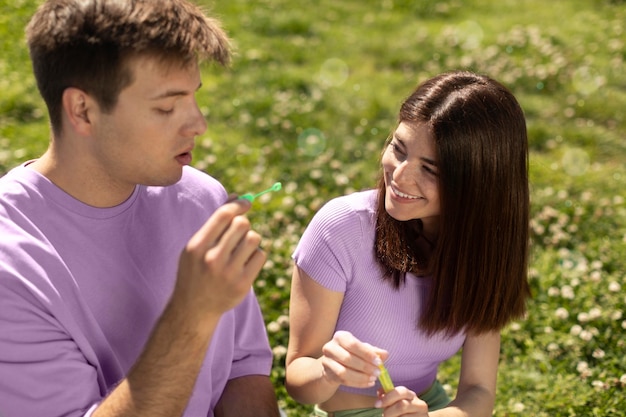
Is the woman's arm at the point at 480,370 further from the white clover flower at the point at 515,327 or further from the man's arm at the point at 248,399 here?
the white clover flower at the point at 515,327

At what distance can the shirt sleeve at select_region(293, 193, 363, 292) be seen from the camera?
270 cm

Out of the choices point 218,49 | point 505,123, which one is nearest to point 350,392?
point 505,123

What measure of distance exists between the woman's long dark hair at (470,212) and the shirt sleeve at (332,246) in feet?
0.32

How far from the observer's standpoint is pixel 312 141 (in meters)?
5.95

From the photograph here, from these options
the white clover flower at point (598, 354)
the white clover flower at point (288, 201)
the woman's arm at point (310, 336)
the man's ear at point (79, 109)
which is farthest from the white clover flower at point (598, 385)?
the man's ear at point (79, 109)

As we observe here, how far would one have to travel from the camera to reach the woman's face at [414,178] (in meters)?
2.65

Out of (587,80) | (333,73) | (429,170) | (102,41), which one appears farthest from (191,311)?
(587,80)

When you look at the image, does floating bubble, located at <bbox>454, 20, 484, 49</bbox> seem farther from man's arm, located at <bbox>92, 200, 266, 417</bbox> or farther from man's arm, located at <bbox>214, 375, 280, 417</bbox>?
man's arm, located at <bbox>92, 200, 266, 417</bbox>

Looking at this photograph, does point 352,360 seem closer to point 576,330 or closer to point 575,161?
point 576,330

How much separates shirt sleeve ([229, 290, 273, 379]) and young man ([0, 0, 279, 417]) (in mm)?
223

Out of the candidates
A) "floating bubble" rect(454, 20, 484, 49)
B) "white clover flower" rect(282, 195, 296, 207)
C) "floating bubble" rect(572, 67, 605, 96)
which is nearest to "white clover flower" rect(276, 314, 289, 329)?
"white clover flower" rect(282, 195, 296, 207)

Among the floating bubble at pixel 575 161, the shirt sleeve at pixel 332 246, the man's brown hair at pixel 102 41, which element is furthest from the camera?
the floating bubble at pixel 575 161

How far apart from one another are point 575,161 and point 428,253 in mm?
3441

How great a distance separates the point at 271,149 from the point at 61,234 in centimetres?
354
